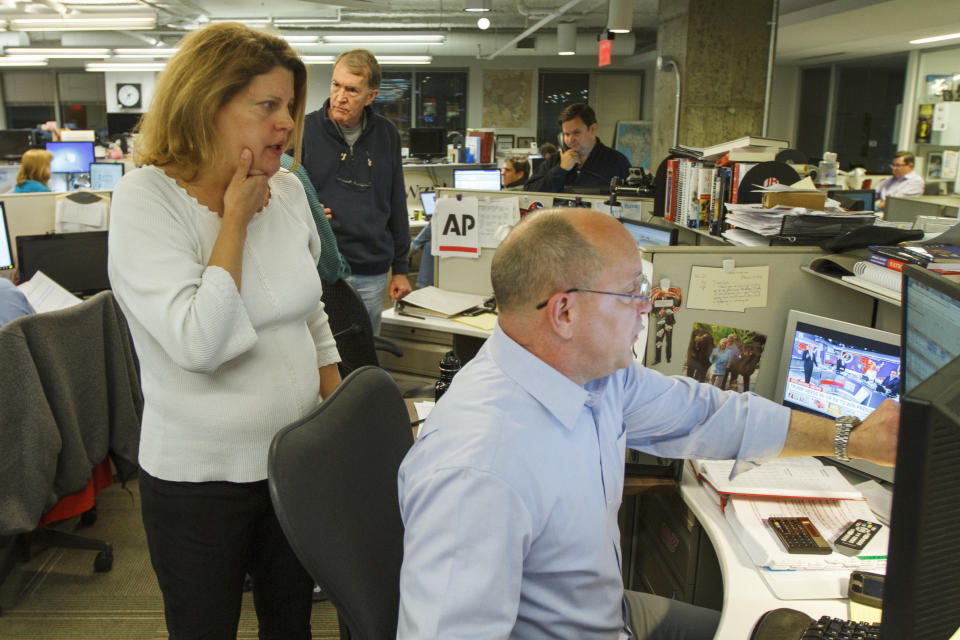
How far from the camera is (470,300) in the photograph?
125 inches

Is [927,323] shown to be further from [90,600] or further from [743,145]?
[90,600]

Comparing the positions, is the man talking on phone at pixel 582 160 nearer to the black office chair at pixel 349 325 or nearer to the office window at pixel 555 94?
the black office chair at pixel 349 325

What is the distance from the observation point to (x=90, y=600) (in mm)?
2357

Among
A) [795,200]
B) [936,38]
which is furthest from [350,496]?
[936,38]

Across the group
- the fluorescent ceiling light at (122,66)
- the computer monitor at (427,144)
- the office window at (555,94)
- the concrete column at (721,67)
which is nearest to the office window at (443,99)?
the office window at (555,94)

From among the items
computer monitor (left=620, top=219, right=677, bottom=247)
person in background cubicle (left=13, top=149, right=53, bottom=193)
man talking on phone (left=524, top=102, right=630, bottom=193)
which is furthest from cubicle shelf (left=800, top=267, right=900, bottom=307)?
person in background cubicle (left=13, top=149, right=53, bottom=193)

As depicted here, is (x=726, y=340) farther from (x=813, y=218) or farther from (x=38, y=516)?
(x=38, y=516)

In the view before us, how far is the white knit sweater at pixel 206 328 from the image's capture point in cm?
118

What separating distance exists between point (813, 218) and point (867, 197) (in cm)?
359

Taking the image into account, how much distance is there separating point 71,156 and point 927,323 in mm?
8185

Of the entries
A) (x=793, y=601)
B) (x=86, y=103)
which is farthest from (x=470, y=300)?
(x=86, y=103)

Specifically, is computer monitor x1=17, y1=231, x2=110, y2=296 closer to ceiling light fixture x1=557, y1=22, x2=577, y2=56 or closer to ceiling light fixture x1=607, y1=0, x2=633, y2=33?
ceiling light fixture x1=607, y1=0, x2=633, y2=33

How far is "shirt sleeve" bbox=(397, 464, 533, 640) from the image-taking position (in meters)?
0.87

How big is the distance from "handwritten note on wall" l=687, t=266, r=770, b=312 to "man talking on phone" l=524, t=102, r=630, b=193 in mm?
2106
